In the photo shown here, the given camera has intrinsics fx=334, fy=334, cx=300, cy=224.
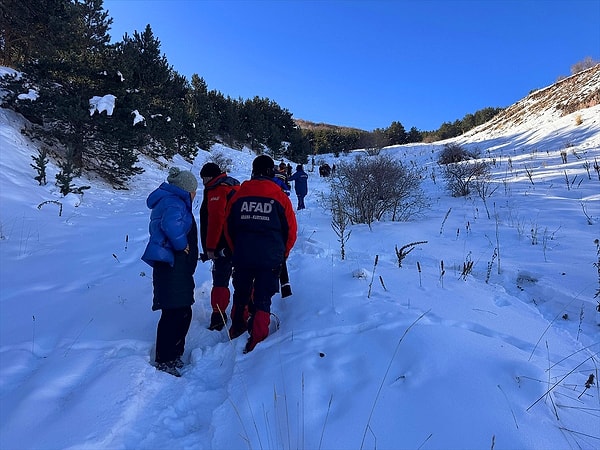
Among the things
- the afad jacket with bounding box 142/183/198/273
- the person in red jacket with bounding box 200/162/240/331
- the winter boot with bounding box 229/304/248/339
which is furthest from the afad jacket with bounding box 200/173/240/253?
the winter boot with bounding box 229/304/248/339

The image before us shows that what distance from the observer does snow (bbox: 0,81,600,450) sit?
183 cm

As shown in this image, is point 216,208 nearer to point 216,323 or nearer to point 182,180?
point 182,180

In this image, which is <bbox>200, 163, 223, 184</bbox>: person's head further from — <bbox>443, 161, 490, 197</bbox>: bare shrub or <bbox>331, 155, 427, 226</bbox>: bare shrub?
<bbox>443, 161, 490, 197</bbox>: bare shrub

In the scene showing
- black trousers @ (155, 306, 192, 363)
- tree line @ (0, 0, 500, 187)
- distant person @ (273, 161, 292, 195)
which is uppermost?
tree line @ (0, 0, 500, 187)

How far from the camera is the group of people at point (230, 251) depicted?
2807 mm

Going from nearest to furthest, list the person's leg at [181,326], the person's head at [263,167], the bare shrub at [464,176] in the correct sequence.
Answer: the person's leg at [181,326] → the person's head at [263,167] → the bare shrub at [464,176]

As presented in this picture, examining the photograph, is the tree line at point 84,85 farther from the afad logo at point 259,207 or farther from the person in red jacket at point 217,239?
the afad logo at point 259,207

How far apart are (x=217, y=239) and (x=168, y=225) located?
84 centimetres

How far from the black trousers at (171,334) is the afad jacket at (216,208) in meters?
0.82

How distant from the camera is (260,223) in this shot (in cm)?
301

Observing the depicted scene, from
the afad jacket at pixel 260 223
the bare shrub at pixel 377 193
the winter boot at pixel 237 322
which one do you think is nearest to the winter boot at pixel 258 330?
the winter boot at pixel 237 322

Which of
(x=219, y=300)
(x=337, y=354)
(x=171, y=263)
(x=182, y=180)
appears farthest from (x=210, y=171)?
(x=337, y=354)

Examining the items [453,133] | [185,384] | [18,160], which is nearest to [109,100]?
[18,160]

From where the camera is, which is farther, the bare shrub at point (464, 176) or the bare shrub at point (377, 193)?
the bare shrub at point (464, 176)
